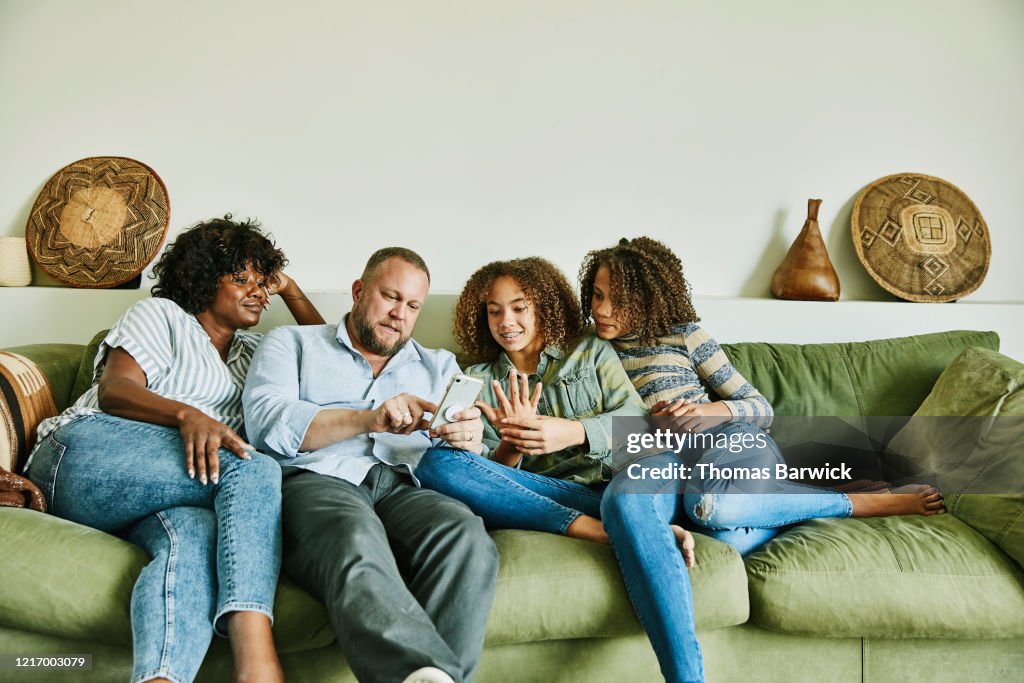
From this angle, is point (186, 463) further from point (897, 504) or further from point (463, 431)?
point (897, 504)

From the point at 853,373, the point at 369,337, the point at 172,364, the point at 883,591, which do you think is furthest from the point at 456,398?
the point at 853,373

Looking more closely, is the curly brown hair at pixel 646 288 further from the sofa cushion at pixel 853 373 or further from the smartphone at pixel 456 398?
the smartphone at pixel 456 398

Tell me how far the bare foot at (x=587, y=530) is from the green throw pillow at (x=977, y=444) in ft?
2.93

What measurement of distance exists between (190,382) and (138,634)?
70cm

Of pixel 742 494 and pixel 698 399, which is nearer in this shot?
pixel 742 494

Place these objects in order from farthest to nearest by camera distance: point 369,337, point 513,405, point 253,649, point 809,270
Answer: point 809,270 < point 369,337 < point 513,405 < point 253,649

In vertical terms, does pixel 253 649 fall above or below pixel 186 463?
below

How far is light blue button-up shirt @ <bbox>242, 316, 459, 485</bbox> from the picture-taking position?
5.53 feet

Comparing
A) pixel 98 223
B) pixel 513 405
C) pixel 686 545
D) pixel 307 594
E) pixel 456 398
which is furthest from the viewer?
pixel 98 223

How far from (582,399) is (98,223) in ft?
5.71

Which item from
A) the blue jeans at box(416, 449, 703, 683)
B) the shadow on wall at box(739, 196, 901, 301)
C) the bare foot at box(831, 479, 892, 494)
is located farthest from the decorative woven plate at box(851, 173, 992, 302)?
the blue jeans at box(416, 449, 703, 683)

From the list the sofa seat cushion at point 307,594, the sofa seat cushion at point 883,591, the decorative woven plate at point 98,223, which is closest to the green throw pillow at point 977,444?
the sofa seat cushion at point 883,591

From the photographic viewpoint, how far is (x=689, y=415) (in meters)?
1.88

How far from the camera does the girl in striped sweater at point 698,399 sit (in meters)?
1.70
